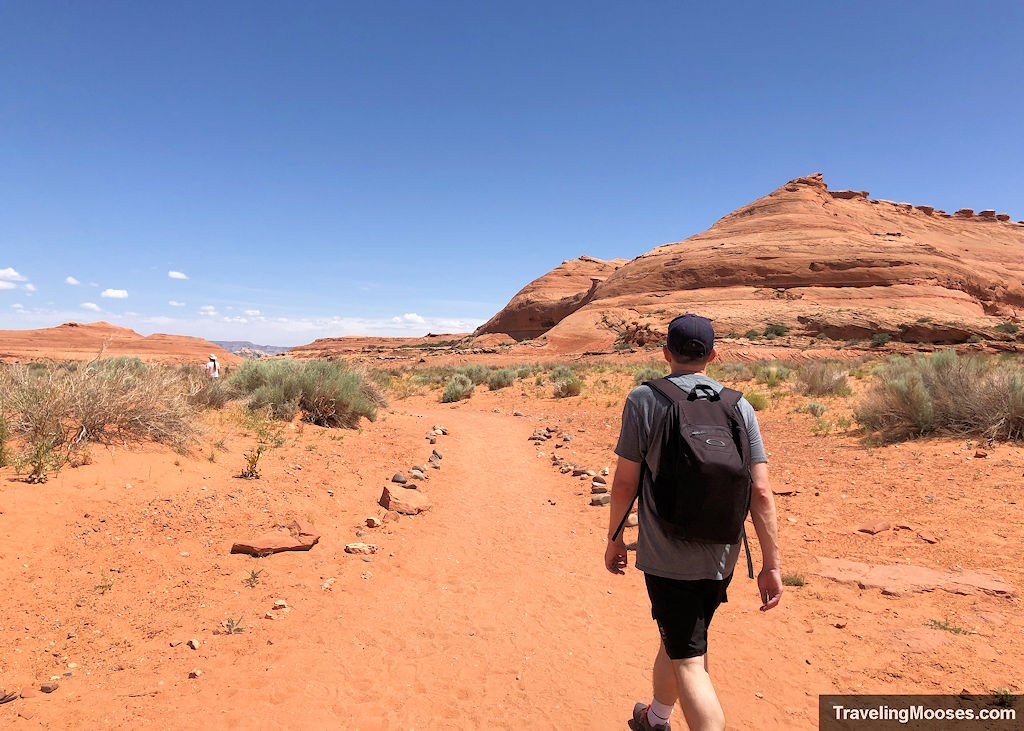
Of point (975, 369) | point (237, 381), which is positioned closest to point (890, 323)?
point (975, 369)

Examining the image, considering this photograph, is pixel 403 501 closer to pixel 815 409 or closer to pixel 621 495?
pixel 621 495

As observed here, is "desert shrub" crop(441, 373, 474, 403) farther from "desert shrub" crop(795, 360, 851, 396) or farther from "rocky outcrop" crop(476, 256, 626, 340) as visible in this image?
"rocky outcrop" crop(476, 256, 626, 340)

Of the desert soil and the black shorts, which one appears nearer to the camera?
the black shorts

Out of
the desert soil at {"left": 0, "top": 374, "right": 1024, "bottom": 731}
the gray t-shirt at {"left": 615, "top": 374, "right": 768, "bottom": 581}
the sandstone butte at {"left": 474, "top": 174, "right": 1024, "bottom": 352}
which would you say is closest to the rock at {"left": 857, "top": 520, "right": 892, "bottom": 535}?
the desert soil at {"left": 0, "top": 374, "right": 1024, "bottom": 731}

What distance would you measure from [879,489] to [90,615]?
25.8ft

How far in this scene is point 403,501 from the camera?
5.96 metres

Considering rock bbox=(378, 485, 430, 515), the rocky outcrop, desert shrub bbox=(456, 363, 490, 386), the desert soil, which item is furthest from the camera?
the rocky outcrop

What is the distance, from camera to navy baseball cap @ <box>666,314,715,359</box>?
7.20 ft

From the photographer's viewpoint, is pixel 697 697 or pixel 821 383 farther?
pixel 821 383

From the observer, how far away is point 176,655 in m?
2.98

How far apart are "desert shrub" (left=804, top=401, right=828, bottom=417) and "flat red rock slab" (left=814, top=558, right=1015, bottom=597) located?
675 cm

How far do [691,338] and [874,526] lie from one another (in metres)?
4.52

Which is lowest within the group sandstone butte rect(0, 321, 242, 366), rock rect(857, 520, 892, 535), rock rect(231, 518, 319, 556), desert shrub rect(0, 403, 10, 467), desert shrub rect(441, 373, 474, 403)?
rock rect(857, 520, 892, 535)

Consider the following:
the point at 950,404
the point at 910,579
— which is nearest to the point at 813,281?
the point at 950,404
